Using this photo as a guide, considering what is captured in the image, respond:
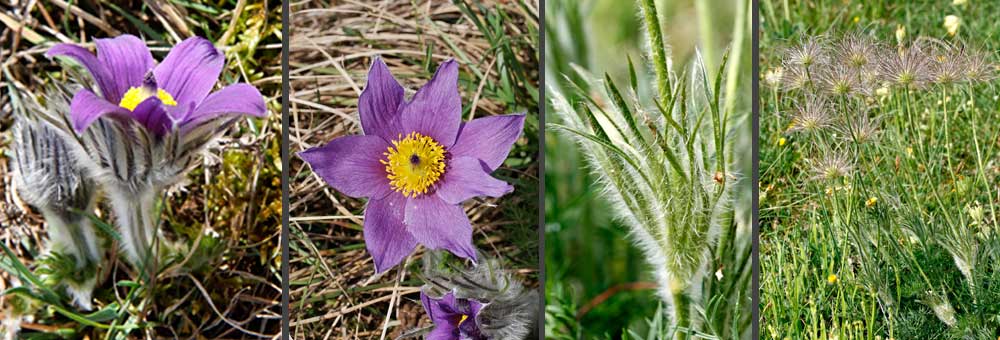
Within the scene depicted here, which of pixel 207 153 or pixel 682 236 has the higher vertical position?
pixel 207 153

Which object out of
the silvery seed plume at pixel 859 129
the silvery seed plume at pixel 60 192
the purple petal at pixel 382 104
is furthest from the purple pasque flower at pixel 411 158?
the silvery seed plume at pixel 859 129

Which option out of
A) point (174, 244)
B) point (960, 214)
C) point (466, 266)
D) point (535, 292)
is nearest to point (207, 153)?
point (174, 244)

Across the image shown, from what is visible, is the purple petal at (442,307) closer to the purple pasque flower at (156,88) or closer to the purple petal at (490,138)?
the purple petal at (490,138)

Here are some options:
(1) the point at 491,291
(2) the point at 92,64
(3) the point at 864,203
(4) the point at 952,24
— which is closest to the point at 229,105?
(2) the point at 92,64

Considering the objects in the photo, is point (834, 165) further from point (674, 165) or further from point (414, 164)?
point (414, 164)

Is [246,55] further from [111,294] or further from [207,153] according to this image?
[111,294]
